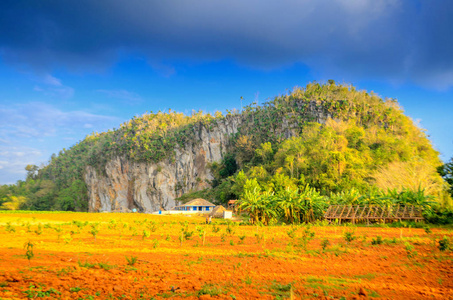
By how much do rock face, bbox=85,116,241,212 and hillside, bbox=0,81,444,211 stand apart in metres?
0.22

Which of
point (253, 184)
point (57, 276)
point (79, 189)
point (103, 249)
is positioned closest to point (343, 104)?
point (253, 184)

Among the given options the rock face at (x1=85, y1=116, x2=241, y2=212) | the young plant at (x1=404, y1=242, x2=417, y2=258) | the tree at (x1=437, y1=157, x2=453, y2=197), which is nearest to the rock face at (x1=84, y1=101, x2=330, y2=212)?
the rock face at (x1=85, y1=116, x2=241, y2=212)

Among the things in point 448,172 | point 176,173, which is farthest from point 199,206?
point 448,172

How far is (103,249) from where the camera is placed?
36.3 ft

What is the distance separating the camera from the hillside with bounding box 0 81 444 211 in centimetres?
3578

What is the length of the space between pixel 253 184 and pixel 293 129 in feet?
75.3

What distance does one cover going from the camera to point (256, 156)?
177ft

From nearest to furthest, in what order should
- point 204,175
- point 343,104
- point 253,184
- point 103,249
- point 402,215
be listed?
point 103,249 < point 402,215 < point 253,184 < point 343,104 < point 204,175

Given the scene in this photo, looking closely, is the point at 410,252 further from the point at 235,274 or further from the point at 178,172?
the point at 178,172

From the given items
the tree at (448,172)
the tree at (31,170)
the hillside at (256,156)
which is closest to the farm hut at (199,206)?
the hillside at (256,156)

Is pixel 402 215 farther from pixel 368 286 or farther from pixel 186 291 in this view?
pixel 186 291

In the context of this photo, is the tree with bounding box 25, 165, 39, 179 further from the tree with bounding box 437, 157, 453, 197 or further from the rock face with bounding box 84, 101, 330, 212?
the tree with bounding box 437, 157, 453, 197

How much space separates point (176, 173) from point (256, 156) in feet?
68.7

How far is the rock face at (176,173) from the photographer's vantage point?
213 feet
